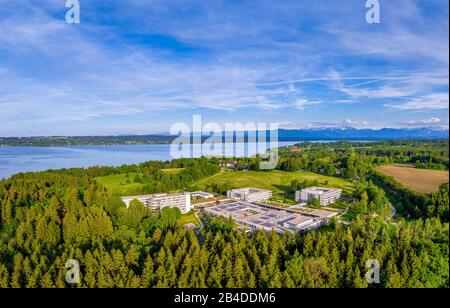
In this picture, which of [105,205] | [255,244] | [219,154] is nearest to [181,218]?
[105,205]

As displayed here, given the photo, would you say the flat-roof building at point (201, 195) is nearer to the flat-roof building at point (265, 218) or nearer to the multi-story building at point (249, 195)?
the multi-story building at point (249, 195)

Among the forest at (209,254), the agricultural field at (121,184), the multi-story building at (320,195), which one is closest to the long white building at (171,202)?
the agricultural field at (121,184)

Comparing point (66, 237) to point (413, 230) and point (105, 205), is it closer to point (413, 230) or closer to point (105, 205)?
point (105, 205)

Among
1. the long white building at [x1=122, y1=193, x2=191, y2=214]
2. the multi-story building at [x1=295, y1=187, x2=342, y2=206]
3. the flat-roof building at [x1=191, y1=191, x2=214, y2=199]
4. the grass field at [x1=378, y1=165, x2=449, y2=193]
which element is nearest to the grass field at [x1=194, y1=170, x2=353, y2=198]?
the multi-story building at [x1=295, y1=187, x2=342, y2=206]

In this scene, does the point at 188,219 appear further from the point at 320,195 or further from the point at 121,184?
the point at 121,184

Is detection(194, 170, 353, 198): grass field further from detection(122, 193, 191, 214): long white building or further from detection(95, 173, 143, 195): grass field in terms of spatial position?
detection(122, 193, 191, 214): long white building

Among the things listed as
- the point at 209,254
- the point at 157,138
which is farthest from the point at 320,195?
the point at 157,138
